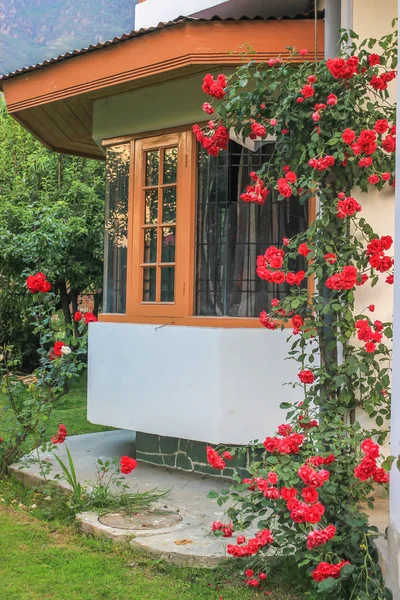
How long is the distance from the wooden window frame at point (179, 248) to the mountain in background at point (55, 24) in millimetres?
69912

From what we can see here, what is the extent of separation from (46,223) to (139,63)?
19.5 feet

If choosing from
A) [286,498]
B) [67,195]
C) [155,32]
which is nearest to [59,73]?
[155,32]

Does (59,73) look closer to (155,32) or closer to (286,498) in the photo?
(155,32)

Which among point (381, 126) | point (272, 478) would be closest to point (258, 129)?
point (381, 126)

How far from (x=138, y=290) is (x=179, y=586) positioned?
3.04 metres

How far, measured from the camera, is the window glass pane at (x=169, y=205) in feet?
19.5

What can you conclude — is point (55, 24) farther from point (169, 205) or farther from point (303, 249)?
point (303, 249)

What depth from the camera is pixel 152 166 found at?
20.1 feet

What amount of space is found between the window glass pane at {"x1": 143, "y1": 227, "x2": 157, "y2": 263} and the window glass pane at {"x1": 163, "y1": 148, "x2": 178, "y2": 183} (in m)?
0.48

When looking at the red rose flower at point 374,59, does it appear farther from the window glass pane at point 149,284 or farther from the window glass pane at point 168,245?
the window glass pane at point 149,284

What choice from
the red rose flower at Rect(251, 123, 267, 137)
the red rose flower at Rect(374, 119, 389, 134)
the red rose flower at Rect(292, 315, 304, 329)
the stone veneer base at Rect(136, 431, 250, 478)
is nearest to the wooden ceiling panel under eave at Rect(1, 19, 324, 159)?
the red rose flower at Rect(251, 123, 267, 137)

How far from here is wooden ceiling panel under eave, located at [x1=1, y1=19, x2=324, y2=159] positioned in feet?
15.8

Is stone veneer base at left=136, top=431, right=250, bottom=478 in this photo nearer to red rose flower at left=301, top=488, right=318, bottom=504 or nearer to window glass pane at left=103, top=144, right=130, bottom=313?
window glass pane at left=103, top=144, right=130, bottom=313

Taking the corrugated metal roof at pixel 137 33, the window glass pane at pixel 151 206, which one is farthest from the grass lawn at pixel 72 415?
the corrugated metal roof at pixel 137 33
